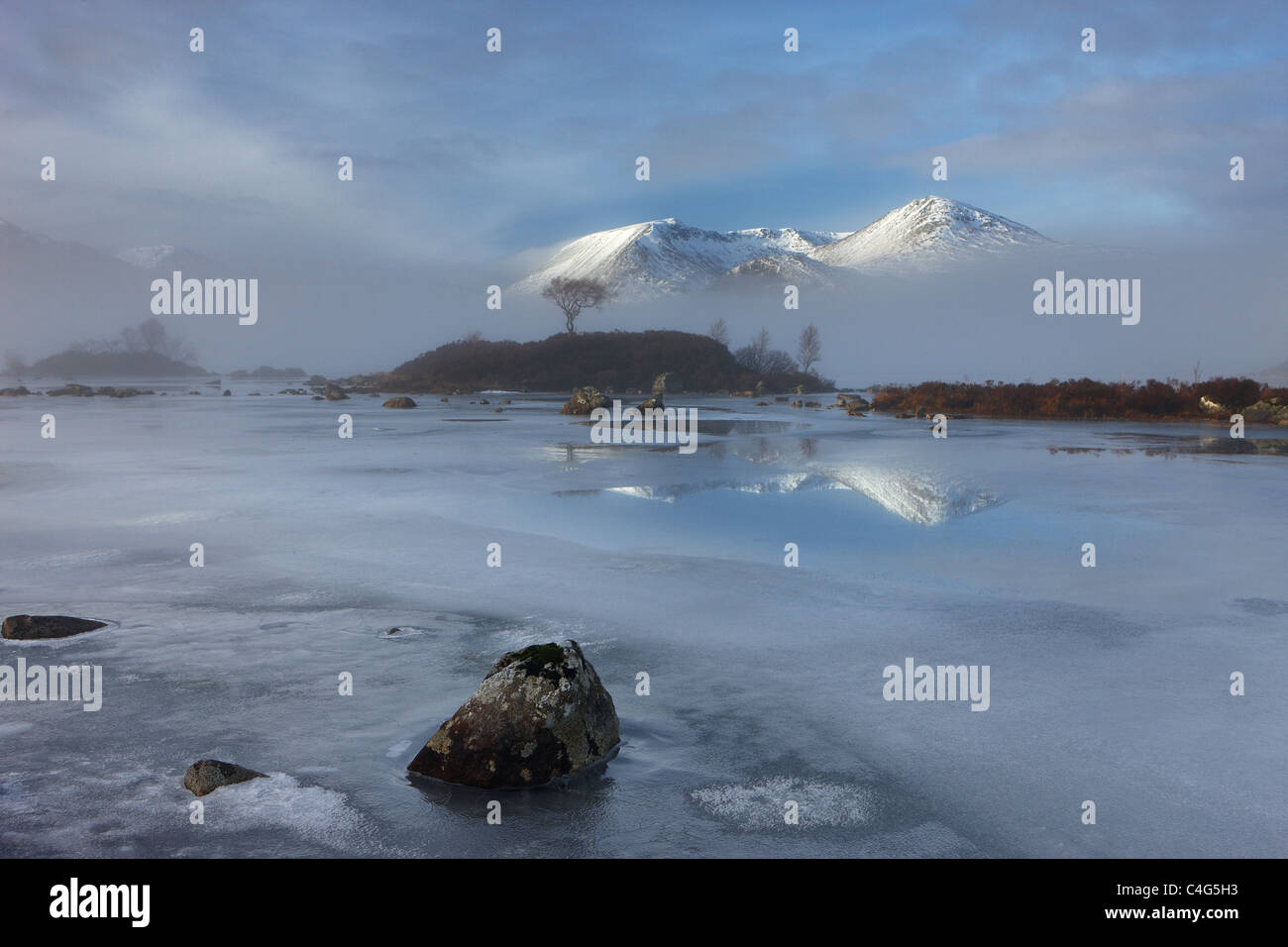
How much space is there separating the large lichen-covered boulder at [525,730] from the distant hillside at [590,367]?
2354 inches

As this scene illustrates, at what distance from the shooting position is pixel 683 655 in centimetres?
643

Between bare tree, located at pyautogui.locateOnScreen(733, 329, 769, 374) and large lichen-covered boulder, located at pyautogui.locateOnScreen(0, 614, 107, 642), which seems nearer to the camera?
large lichen-covered boulder, located at pyautogui.locateOnScreen(0, 614, 107, 642)

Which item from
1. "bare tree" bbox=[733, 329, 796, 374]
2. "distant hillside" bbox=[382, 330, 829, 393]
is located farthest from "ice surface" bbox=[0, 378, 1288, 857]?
"bare tree" bbox=[733, 329, 796, 374]

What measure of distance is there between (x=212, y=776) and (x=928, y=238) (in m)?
177

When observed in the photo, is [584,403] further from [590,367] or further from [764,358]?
[764,358]

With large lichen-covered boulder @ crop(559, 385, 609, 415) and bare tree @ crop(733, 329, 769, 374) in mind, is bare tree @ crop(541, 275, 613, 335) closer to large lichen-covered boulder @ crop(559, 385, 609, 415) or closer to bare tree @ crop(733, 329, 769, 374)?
bare tree @ crop(733, 329, 769, 374)

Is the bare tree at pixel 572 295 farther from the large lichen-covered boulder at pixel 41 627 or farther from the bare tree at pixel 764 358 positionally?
the large lichen-covered boulder at pixel 41 627

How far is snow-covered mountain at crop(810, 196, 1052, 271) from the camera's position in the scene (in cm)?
15662

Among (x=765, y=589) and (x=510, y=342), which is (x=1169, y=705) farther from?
(x=510, y=342)

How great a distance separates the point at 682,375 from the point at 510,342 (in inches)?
690

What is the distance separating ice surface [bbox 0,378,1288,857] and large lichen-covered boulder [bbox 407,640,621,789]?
0.48ft

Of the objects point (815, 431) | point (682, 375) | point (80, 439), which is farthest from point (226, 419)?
point (682, 375)

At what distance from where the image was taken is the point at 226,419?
108ft

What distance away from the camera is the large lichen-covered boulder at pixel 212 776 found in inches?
166
